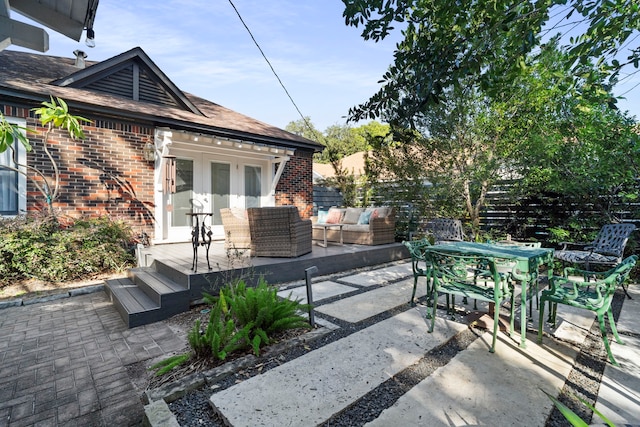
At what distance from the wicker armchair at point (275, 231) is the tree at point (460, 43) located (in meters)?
2.73

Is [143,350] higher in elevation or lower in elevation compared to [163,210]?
lower

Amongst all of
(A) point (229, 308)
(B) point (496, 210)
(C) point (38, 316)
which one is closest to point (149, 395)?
(A) point (229, 308)

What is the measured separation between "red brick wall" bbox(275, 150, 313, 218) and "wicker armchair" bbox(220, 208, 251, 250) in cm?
305

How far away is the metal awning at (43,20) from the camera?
1.85m

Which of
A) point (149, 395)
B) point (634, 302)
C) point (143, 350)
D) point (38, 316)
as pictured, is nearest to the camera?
point (149, 395)

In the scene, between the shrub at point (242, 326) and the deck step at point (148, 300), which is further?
the deck step at point (148, 300)

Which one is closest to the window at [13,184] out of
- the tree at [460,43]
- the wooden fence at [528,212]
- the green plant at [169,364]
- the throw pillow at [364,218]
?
the green plant at [169,364]

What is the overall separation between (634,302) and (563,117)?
130 inches

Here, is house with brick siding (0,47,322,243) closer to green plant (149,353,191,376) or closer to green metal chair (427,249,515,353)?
green plant (149,353,191,376)

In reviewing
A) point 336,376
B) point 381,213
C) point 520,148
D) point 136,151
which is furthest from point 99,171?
point 520,148

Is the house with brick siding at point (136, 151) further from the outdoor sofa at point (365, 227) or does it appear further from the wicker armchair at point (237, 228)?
the outdoor sofa at point (365, 227)

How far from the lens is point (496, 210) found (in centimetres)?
750

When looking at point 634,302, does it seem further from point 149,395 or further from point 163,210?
point 163,210

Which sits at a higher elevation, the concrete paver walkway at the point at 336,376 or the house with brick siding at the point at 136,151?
the house with brick siding at the point at 136,151
